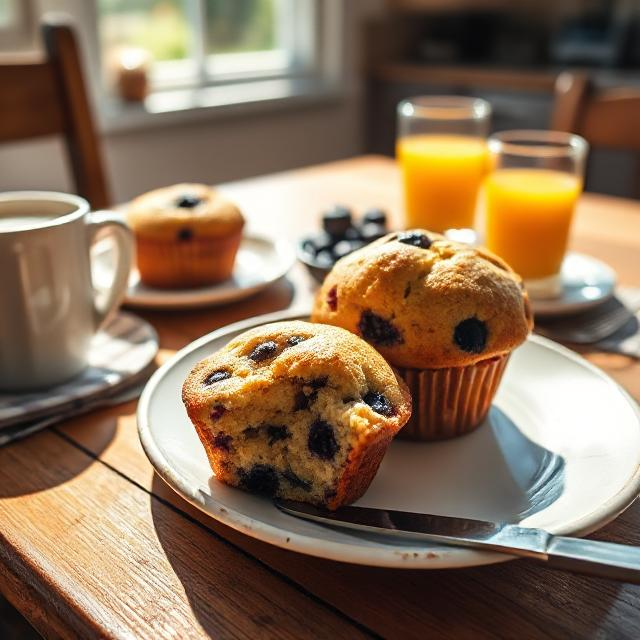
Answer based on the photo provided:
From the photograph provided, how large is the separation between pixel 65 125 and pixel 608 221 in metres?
1.17

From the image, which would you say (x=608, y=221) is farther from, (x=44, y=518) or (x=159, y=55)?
(x=159, y=55)

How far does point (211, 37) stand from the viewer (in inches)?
124

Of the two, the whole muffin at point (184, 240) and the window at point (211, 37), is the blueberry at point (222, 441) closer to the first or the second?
the whole muffin at point (184, 240)

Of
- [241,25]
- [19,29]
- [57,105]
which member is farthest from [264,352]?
[241,25]

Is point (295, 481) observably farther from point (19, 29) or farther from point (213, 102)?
point (213, 102)

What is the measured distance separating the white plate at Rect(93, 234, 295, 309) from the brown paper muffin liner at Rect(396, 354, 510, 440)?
1.18 ft

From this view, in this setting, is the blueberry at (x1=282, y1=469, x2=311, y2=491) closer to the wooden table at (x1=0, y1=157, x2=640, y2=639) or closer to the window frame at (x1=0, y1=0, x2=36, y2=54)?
the wooden table at (x1=0, y1=157, x2=640, y2=639)

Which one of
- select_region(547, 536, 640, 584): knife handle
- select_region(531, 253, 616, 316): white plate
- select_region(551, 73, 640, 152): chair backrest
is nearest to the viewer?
select_region(547, 536, 640, 584): knife handle

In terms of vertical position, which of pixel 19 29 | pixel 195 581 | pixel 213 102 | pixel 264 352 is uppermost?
pixel 19 29

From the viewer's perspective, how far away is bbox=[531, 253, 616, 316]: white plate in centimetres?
93

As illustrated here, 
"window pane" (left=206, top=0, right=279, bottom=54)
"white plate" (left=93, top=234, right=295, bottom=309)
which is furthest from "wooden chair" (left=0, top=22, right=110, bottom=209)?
"window pane" (left=206, top=0, right=279, bottom=54)

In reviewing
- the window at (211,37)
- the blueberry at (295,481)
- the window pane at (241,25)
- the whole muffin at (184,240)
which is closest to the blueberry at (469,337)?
the blueberry at (295,481)

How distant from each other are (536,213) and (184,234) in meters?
0.52

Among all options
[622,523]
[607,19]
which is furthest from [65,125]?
[607,19]
